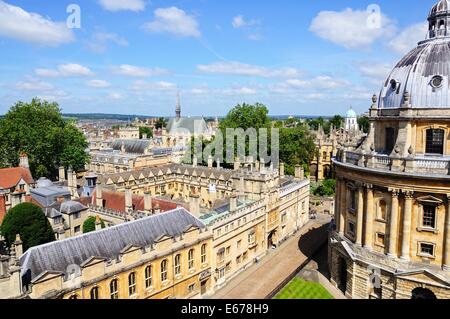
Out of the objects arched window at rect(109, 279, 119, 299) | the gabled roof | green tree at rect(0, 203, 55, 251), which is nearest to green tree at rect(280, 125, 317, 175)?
the gabled roof

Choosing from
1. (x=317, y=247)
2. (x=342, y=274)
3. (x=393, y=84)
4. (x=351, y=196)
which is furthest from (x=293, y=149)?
(x=342, y=274)

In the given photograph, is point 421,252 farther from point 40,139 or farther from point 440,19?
point 40,139

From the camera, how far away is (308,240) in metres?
39.7

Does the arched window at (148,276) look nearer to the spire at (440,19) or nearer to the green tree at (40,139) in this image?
the spire at (440,19)

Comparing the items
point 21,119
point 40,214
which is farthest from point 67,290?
point 21,119

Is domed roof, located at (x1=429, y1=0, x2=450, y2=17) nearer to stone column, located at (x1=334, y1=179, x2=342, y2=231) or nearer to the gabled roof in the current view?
stone column, located at (x1=334, y1=179, x2=342, y2=231)

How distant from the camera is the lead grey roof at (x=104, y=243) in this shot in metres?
18.8

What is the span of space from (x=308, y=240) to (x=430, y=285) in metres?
17.4

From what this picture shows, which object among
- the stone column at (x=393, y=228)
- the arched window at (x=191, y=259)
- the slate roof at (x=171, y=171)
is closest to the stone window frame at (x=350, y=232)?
the stone column at (x=393, y=228)

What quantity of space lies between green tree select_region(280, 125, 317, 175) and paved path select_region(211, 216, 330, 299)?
19685 mm

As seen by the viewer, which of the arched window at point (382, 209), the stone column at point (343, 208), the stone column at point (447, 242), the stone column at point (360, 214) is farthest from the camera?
the stone column at point (343, 208)

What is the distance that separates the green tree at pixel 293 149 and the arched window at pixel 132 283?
41889 mm

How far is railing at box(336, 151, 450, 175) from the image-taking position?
22.5 m
